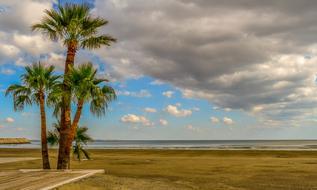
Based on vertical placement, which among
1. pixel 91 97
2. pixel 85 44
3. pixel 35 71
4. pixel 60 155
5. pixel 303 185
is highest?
pixel 85 44

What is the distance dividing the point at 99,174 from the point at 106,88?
4403 millimetres

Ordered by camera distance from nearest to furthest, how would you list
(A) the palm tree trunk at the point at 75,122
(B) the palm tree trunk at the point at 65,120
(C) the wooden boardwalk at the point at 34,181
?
1. (C) the wooden boardwalk at the point at 34,181
2. (A) the palm tree trunk at the point at 75,122
3. (B) the palm tree trunk at the point at 65,120

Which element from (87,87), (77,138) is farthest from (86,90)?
(77,138)

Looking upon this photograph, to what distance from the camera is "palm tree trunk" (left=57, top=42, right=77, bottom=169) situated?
19.1 m

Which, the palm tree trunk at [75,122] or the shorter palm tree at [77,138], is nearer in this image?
the palm tree trunk at [75,122]

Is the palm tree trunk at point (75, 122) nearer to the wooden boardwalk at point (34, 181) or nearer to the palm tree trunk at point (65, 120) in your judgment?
the palm tree trunk at point (65, 120)

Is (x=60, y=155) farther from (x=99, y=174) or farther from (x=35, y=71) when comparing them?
(x=35, y=71)

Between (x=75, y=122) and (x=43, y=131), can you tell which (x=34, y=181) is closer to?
(x=75, y=122)

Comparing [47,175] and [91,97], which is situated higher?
[91,97]

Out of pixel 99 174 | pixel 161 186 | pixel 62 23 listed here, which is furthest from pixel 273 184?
pixel 62 23

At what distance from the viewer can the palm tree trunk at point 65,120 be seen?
62.7 feet

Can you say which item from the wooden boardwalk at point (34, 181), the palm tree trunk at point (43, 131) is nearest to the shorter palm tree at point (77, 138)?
the palm tree trunk at point (43, 131)

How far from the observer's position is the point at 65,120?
19359mm

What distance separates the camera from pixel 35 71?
20.6 m
